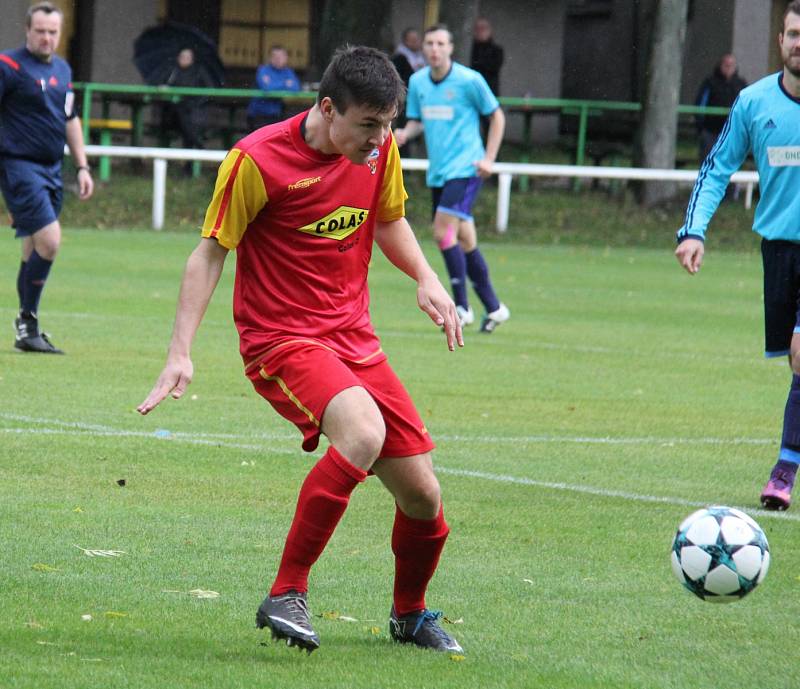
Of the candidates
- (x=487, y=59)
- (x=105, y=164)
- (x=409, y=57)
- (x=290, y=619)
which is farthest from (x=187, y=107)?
(x=290, y=619)

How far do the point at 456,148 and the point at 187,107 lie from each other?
14.3 meters

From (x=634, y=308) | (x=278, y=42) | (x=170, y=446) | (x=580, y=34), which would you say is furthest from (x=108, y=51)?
(x=170, y=446)

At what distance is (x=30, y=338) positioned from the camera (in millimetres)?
11875

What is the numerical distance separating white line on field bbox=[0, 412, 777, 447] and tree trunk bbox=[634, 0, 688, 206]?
726 inches

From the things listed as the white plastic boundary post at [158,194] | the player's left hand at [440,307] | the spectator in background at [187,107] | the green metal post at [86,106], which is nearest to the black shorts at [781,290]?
the player's left hand at [440,307]

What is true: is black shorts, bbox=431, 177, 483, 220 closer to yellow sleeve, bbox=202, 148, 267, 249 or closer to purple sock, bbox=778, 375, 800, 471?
purple sock, bbox=778, 375, 800, 471

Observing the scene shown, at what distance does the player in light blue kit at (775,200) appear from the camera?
7.48m

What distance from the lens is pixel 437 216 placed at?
1468 centimetres

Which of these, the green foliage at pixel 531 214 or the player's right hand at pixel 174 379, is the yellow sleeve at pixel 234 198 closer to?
the player's right hand at pixel 174 379

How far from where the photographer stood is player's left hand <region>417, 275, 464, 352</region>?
539 cm

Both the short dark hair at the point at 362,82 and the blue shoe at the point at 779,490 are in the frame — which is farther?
the blue shoe at the point at 779,490

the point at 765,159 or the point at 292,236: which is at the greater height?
the point at 765,159

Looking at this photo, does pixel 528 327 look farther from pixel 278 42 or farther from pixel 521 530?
pixel 278 42

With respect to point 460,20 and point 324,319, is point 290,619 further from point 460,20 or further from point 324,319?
point 460,20
